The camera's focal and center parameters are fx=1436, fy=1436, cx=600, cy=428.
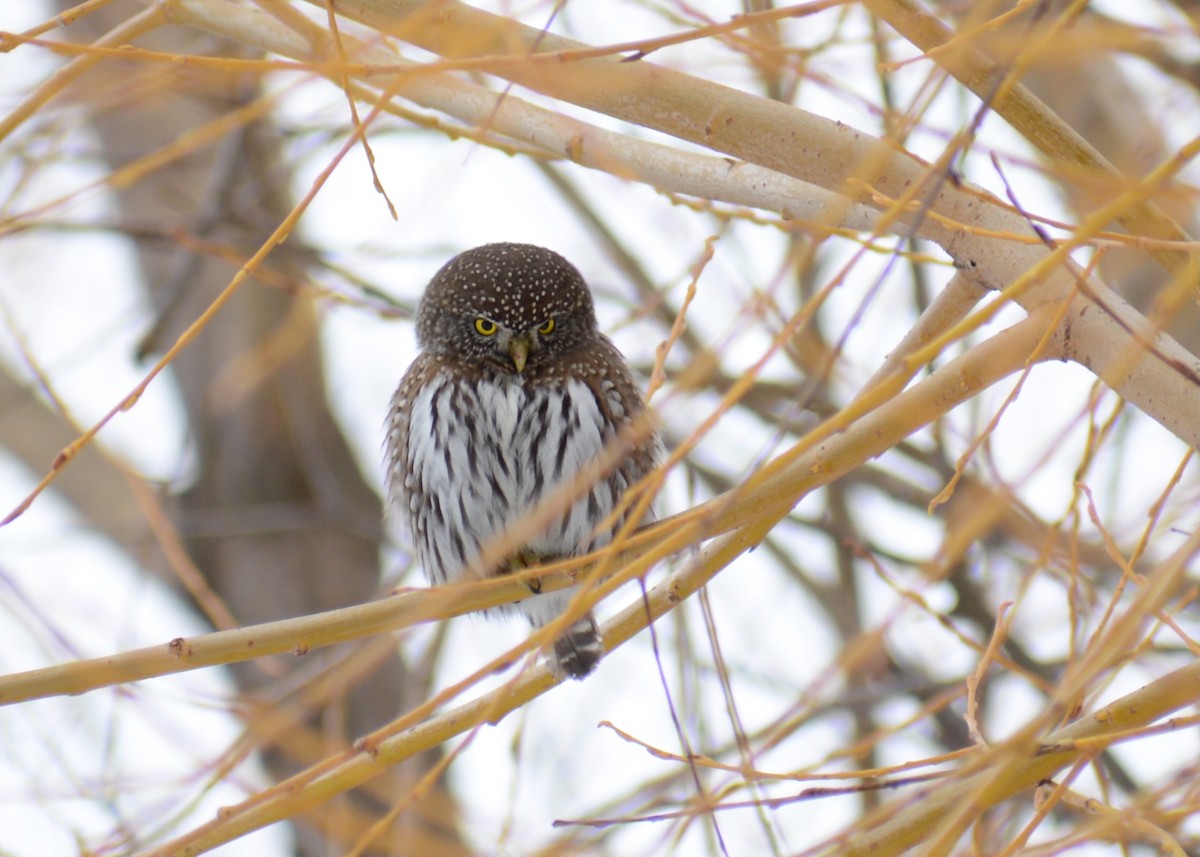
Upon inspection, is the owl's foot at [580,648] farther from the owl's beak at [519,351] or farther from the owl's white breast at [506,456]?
the owl's beak at [519,351]

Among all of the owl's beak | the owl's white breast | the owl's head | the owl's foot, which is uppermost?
the owl's head

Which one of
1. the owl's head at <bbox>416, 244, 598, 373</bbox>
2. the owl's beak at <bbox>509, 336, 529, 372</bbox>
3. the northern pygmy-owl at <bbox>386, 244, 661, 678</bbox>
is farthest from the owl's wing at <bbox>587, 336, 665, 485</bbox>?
the owl's beak at <bbox>509, 336, 529, 372</bbox>

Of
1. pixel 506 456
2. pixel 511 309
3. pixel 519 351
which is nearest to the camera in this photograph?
pixel 506 456

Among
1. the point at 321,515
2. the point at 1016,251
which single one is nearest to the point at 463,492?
the point at 1016,251

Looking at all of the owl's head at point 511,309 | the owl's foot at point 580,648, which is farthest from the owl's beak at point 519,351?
the owl's foot at point 580,648

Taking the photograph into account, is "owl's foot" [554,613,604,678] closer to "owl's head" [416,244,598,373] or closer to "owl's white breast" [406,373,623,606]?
"owl's white breast" [406,373,623,606]

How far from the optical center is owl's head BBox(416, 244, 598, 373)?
5.56 meters

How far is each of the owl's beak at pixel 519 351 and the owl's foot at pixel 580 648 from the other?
0.97 meters

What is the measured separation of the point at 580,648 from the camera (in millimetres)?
5297

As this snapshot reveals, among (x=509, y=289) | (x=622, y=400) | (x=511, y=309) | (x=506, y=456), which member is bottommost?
(x=506, y=456)

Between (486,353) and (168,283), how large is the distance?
2.98m

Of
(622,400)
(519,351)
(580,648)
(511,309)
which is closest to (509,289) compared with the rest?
(511,309)

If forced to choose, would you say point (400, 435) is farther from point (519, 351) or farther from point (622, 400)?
point (622, 400)

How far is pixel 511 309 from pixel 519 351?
0.78 ft
